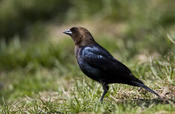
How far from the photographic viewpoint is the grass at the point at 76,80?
13.1ft

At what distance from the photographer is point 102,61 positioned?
4121mm

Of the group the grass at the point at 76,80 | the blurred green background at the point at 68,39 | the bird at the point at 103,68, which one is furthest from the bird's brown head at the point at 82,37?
the blurred green background at the point at 68,39

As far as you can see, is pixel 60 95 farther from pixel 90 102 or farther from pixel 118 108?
pixel 118 108

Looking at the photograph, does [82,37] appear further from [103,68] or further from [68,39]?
[68,39]

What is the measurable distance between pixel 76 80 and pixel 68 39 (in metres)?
3.87

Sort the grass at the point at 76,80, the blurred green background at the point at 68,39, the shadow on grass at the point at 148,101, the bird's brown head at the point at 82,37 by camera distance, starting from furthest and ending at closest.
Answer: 1. the blurred green background at the point at 68,39
2. the bird's brown head at the point at 82,37
3. the grass at the point at 76,80
4. the shadow on grass at the point at 148,101

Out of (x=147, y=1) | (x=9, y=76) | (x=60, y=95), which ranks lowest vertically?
(x=60, y=95)

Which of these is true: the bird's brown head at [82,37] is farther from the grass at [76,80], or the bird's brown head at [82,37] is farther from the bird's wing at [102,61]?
the grass at [76,80]

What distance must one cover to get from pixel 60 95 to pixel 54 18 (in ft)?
21.4

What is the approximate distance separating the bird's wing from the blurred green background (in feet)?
1.46

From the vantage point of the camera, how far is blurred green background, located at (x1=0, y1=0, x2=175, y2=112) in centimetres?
597

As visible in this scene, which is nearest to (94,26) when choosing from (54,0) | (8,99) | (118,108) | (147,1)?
(147,1)

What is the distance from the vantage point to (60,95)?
16.5ft

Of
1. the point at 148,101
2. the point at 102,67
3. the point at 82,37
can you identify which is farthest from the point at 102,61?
the point at 148,101
